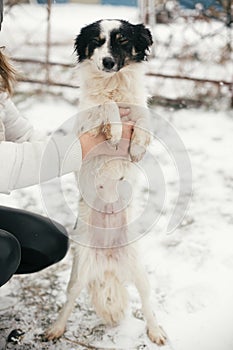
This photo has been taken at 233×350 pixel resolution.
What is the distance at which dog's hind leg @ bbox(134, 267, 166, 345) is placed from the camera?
2104mm

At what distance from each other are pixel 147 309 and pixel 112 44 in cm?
110

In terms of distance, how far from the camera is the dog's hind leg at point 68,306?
212 centimetres

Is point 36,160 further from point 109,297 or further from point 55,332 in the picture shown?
point 55,332

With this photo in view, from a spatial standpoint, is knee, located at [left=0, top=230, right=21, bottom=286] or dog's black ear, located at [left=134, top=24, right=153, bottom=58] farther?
dog's black ear, located at [left=134, top=24, right=153, bottom=58]

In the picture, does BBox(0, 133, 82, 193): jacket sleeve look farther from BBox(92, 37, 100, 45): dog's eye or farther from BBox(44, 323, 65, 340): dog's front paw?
BBox(44, 323, 65, 340): dog's front paw

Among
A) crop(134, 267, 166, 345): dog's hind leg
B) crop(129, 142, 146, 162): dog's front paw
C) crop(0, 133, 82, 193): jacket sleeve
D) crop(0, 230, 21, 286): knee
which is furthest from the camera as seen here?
crop(134, 267, 166, 345): dog's hind leg

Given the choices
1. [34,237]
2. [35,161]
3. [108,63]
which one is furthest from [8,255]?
[108,63]

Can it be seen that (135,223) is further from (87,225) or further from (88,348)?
(88,348)

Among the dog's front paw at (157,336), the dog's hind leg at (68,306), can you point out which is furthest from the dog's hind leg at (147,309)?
the dog's hind leg at (68,306)

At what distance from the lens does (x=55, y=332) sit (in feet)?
7.19

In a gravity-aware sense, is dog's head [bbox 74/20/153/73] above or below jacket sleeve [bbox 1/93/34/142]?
above

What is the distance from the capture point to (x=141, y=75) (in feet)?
6.83

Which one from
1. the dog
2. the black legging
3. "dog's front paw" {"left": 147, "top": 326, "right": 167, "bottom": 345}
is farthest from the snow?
the black legging

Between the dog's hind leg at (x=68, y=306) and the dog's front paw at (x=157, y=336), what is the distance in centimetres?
35
